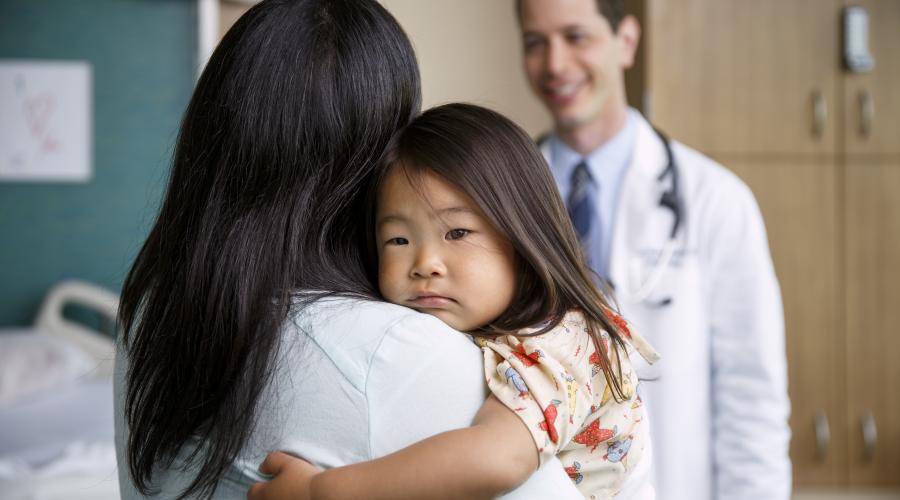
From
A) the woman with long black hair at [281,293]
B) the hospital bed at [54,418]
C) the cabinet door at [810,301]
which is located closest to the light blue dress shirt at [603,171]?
the woman with long black hair at [281,293]

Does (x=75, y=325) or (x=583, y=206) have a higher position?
(x=583, y=206)

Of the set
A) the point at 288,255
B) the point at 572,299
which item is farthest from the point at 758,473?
the point at 288,255

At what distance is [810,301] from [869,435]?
465 mm

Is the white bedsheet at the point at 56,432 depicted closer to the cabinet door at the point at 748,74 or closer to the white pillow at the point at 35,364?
the white pillow at the point at 35,364

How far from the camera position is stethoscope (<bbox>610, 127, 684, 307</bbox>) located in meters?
1.64

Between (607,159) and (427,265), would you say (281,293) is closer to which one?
(427,265)

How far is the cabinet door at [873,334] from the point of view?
2.82 m

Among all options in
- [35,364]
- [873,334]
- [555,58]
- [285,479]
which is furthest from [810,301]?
[285,479]

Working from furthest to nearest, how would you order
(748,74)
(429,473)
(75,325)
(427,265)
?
1. (75,325)
2. (748,74)
3. (427,265)
4. (429,473)

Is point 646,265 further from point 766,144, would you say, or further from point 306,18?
point 766,144

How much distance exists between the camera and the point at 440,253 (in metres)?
0.86

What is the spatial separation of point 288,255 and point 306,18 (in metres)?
0.22

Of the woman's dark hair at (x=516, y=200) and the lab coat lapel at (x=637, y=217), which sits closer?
the woman's dark hair at (x=516, y=200)

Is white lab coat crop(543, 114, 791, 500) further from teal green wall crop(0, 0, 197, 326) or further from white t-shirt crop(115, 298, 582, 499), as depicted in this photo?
teal green wall crop(0, 0, 197, 326)
